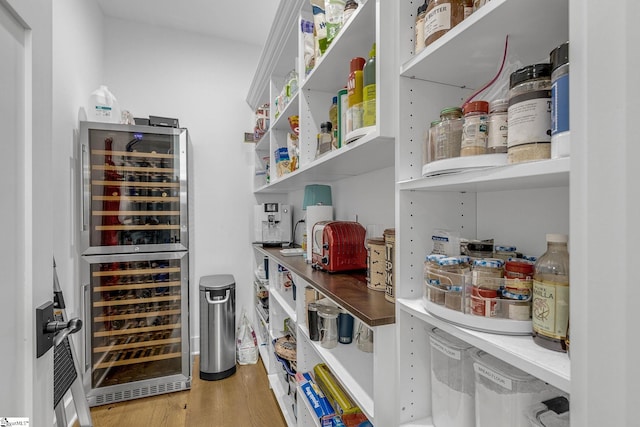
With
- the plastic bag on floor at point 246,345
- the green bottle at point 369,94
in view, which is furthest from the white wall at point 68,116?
the green bottle at point 369,94

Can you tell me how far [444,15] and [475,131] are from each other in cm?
29

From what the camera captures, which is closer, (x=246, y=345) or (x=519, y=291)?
(x=519, y=291)

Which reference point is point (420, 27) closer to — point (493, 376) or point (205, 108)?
point (493, 376)

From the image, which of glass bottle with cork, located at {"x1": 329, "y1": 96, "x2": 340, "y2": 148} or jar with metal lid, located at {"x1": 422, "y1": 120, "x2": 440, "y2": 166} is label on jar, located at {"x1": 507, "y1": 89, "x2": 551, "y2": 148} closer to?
jar with metal lid, located at {"x1": 422, "y1": 120, "x2": 440, "y2": 166}

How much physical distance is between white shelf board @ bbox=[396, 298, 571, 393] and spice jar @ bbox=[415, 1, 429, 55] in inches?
26.7

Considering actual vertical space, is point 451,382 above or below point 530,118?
below

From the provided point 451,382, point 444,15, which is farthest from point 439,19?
point 451,382

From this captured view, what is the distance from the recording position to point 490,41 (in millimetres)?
646

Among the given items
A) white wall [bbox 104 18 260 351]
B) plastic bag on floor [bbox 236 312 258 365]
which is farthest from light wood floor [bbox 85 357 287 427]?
white wall [bbox 104 18 260 351]

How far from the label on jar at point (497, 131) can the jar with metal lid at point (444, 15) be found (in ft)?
0.82

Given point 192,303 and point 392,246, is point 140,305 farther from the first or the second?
point 392,246

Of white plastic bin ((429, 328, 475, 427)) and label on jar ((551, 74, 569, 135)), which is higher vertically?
label on jar ((551, 74, 569, 135))

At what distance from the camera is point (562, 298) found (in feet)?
1.62

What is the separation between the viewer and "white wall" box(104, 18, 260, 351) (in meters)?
2.61
